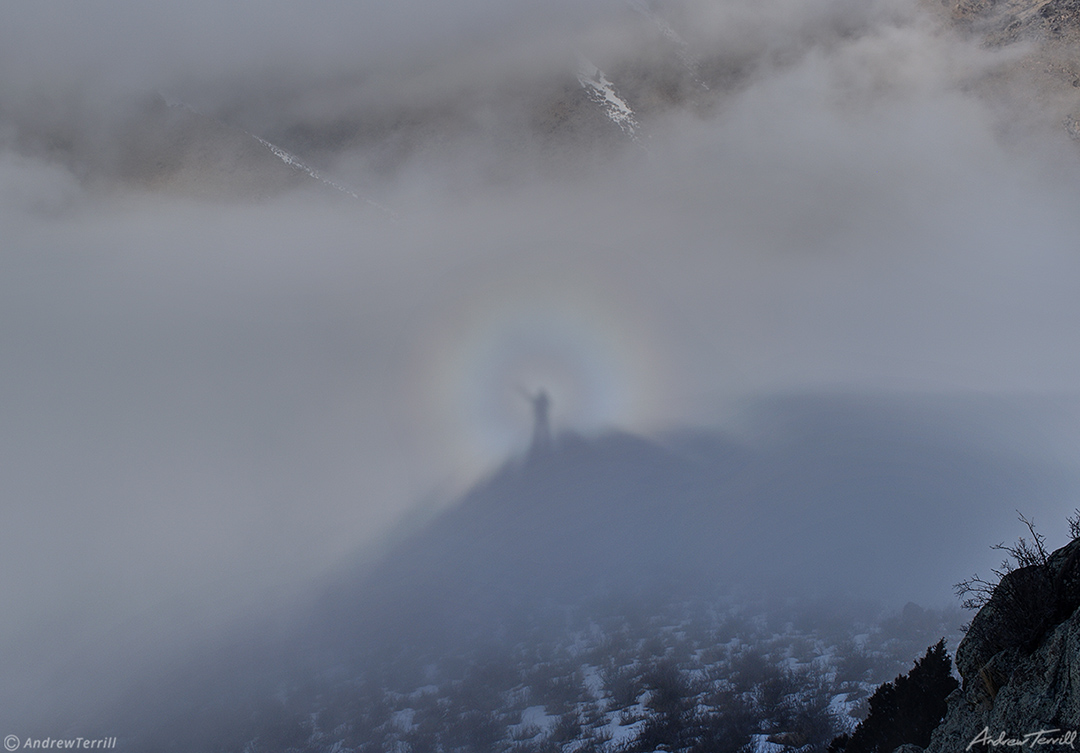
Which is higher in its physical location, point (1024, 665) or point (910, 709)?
point (1024, 665)

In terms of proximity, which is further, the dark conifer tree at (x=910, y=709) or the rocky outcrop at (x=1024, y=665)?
the dark conifer tree at (x=910, y=709)

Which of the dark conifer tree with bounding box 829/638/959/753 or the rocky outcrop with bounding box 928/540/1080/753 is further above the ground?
the rocky outcrop with bounding box 928/540/1080/753

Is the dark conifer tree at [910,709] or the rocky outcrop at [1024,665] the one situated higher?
the rocky outcrop at [1024,665]

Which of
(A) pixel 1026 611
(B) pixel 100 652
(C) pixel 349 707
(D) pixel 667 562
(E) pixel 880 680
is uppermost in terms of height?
(B) pixel 100 652

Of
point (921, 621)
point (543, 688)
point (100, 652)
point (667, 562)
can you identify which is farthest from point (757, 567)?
point (100, 652)

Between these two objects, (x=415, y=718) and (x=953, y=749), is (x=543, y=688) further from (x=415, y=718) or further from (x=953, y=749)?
(x=953, y=749)

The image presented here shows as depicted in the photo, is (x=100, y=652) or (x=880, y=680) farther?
(x=100, y=652)

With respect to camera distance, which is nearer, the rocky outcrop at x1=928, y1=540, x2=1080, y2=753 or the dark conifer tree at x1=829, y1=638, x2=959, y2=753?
the rocky outcrop at x1=928, y1=540, x2=1080, y2=753

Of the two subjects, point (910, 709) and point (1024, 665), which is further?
point (910, 709)
